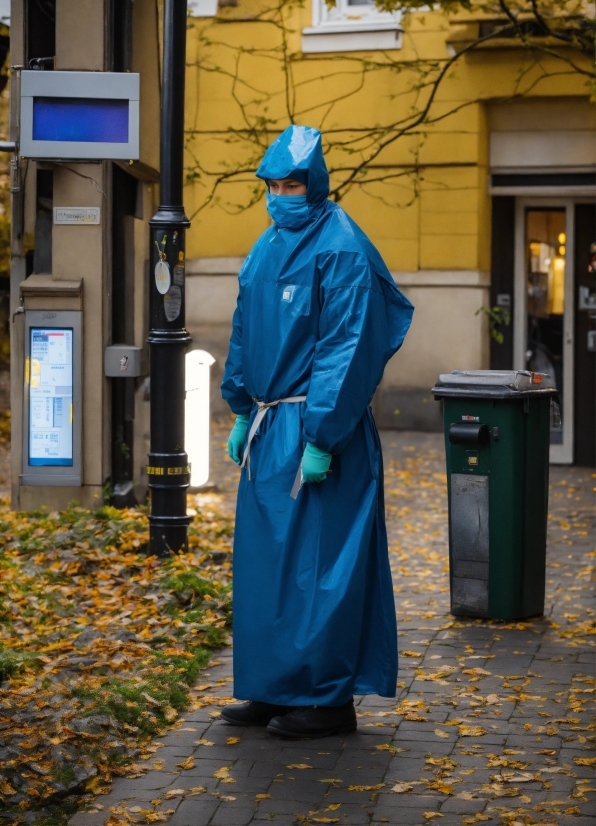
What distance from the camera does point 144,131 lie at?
948 centimetres

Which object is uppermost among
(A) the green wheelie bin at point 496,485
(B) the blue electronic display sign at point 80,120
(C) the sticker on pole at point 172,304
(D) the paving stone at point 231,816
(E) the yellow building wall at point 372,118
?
(E) the yellow building wall at point 372,118

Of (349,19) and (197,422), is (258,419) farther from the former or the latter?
(349,19)

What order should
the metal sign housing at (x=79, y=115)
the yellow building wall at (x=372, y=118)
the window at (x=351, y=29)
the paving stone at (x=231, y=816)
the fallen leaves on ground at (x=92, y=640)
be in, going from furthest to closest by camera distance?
1. the window at (x=351, y=29)
2. the yellow building wall at (x=372, y=118)
3. the metal sign housing at (x=79, y=115)
4. the fallen leaves on ground at (x=92, y=640)
5. the paving stone at (x=231, y=816)

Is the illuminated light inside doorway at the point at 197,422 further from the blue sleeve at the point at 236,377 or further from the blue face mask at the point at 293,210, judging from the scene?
the blue face mask at the point at 293,210

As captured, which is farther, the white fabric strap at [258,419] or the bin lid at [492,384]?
the bin lid at [492,384]

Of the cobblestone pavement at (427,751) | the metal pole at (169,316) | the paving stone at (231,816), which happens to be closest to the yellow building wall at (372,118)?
the metal pole at (169,316)

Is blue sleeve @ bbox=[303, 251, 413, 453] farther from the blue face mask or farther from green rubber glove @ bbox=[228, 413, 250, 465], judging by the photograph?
green rubber glove @ bbox=[228, 413, 250, 465]

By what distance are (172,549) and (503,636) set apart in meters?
2.06

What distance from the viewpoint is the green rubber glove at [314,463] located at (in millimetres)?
4750

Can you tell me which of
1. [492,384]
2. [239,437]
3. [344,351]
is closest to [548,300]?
[492,384]

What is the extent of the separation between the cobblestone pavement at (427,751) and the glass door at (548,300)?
6740 mm

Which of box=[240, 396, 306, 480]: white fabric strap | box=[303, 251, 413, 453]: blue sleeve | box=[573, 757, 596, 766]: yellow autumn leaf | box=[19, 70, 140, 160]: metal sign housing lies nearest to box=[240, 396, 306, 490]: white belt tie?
box=[240, 396, 306, 480]: white fabric strap

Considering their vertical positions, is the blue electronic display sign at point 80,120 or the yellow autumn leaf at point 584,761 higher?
the blue electronic display sign at point 80,120

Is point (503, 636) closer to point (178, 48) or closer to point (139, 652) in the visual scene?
point (139, 652)
